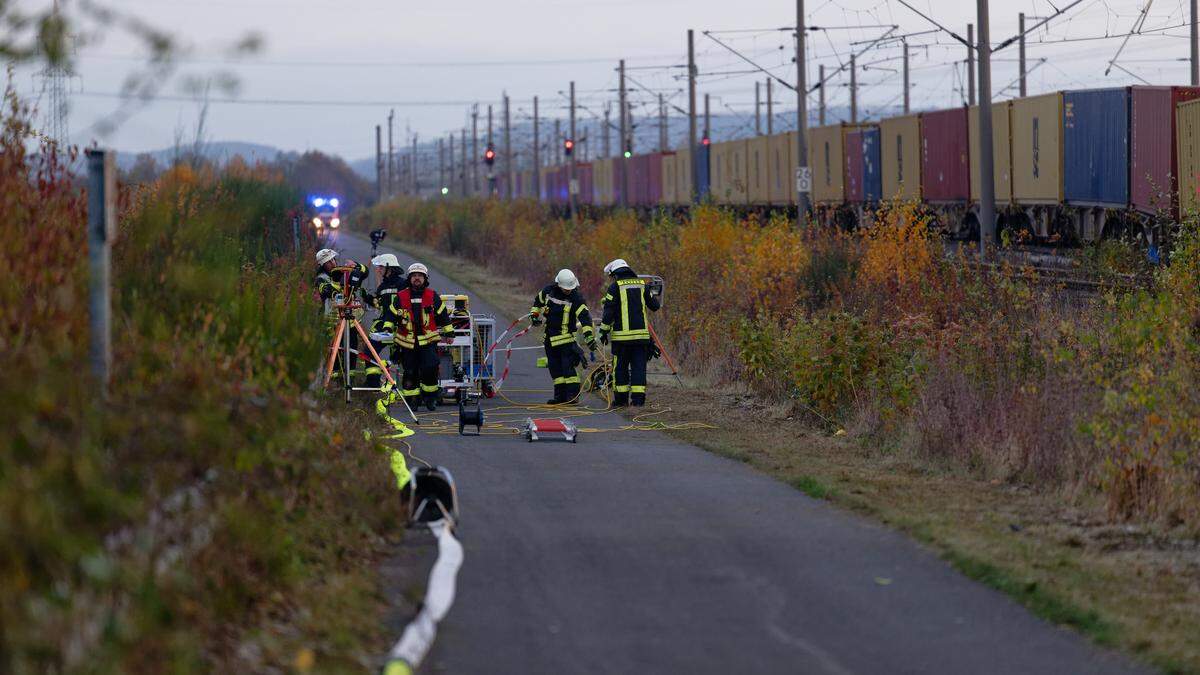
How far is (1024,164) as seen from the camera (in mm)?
34938

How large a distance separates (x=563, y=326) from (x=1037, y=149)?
18814mm

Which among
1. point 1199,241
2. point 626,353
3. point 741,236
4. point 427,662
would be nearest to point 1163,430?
point 1199,241

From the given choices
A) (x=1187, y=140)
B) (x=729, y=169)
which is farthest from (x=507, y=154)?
(x=1187, y=140)

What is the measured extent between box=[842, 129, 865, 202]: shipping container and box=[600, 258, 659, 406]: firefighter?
91.8ft

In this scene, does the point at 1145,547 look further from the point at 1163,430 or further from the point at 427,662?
the point at 427,662

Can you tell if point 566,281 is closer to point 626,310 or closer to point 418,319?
point 626,310

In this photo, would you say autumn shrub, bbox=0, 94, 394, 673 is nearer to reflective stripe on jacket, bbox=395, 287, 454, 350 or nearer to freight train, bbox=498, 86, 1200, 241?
reflective stripe on jacket, bbox=395, 287, 454, 350

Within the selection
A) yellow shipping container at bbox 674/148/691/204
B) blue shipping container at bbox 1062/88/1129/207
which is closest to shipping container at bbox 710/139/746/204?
yellow shipping container at bbox 674/148/691/204

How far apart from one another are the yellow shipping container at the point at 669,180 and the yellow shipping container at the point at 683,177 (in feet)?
1.23

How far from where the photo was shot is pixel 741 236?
29109 mm

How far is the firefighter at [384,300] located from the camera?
1758 cm

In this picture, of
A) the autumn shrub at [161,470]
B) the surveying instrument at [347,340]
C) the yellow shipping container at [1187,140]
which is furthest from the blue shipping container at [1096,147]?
the autumn shrub at [161,470]

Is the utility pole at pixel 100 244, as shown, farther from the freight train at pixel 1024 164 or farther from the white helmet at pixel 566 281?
the freight train at pixel 1024 164

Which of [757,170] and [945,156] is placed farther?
[757,170]
